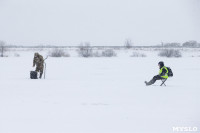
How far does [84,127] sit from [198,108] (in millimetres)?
3597

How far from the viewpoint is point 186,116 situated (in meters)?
8.02

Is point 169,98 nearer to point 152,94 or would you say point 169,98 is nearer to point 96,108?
point 152,94

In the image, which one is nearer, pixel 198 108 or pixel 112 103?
pixel 198 108

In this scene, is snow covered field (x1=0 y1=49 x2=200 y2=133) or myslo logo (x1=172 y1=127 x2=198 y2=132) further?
snow covered field (x1=0 y1=49 x2=200 y2=133)

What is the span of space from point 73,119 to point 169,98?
441 cm

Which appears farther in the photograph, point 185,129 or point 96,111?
point 96,111

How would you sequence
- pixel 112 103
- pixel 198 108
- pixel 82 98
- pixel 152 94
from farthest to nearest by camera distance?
pixel 152 94 → pixel 82 98 → pixel 112 103 → pixel 198 108

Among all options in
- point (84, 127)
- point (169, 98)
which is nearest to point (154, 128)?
point (84, 127)

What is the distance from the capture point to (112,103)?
32.8ft

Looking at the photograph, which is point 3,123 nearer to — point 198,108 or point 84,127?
point 84,127

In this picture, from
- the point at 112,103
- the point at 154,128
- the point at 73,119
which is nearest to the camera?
the point at 154,128

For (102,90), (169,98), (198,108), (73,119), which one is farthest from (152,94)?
(73,119)

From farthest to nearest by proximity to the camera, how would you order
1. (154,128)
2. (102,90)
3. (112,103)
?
(102,90)
(112,103)
(154,128)

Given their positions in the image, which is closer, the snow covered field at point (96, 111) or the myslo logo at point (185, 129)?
the myslo logo at point (185, 129)
